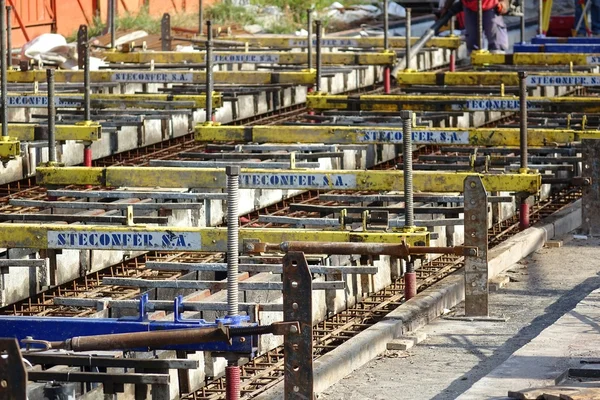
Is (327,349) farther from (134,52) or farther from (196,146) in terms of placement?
(134,52)

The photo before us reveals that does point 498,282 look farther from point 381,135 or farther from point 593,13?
point 593,13

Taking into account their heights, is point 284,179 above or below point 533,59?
below

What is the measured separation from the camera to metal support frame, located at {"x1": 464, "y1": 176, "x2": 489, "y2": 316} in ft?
43.4

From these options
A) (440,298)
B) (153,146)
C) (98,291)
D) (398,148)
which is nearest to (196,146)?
(153,146)

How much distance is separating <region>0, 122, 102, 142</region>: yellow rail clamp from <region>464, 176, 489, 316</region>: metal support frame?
258 inches

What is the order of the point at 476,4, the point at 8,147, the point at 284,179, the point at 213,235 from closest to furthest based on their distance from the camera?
1. the point at 213,235
2. the point at 284,179
3. the point at 8,147
4. the point at 476,4

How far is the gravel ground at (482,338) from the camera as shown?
37.6 feet

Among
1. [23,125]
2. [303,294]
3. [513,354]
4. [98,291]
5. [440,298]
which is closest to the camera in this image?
[303,294]

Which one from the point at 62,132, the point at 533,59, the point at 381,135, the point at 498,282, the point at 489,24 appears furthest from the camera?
the point at 489,24

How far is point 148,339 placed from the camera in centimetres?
934

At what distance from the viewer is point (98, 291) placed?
592 inches

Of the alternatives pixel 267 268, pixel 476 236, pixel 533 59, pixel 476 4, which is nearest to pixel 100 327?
pixel 267 268

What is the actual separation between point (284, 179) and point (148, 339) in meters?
6.04

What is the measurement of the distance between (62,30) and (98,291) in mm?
20077
